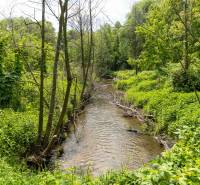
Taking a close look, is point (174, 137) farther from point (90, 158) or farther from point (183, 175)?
point (183, 175)

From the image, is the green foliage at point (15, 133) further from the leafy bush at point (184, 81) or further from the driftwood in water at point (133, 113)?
the leafy bush at point (184, 81)

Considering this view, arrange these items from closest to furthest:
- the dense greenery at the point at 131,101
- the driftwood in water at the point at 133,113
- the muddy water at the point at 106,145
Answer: the dense greenery at the point at 131,101 < the muddy water at the point at 106,145 < the driftwood in water at the point at 133,113

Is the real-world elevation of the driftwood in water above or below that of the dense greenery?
below

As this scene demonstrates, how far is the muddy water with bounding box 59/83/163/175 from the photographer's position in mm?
13602

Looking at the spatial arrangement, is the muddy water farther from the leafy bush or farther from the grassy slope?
the leafy bush

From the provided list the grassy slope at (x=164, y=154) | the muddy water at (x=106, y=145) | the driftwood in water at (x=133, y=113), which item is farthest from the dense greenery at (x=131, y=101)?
the muddy water at (x=106, y=145)

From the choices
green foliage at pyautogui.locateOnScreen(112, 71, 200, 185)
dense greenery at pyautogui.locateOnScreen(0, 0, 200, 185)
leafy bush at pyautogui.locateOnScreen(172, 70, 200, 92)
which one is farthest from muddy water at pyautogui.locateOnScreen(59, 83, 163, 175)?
leafy bush at pyautogui.locateOnScreen(172, 70, 200, 92)

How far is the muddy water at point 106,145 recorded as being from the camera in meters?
13.6

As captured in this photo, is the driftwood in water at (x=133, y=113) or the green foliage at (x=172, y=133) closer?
the green foliage at (x=172, y=133)

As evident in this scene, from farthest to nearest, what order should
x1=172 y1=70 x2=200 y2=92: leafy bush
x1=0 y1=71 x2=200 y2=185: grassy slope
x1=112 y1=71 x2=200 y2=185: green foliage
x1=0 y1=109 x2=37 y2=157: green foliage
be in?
x1=172 y1=70 x2=200 y2=92: leafy bush < x1=0 y1=109 x2=37 y2=157: green foliage < x1=0 y1=71 x2=200 y2=185: grassy slope < x1=112 y1=71 x2=200 y2=185: green foliage

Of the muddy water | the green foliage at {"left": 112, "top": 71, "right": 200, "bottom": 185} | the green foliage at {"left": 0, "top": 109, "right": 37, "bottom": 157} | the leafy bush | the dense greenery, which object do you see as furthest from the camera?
the leafy bush

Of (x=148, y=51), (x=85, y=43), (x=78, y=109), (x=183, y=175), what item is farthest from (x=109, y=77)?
(x=183, y=175)

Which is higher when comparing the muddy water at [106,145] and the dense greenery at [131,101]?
the dense greenery at [131,101]

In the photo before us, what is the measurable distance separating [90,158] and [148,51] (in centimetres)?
1663
